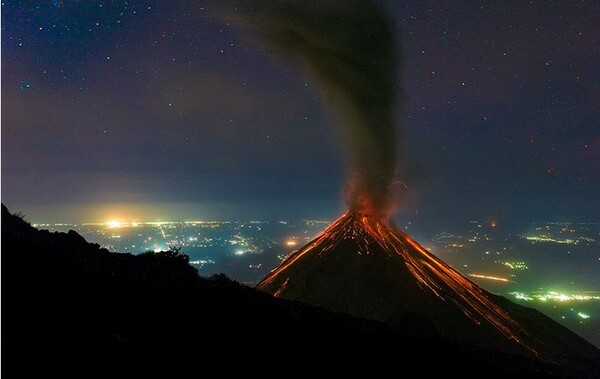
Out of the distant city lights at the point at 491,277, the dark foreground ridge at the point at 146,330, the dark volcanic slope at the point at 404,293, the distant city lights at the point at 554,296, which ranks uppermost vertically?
the distant city lights at the point at 491,277

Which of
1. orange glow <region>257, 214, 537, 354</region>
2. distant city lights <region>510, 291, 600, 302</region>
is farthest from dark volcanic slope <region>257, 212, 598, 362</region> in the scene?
distant city lights <region>510, 291, 600, 302</region>

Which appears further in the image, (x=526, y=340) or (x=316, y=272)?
(x=316, y=272)

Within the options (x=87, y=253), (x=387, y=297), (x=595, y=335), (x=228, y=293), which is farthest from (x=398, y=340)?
(x=595, y=335)

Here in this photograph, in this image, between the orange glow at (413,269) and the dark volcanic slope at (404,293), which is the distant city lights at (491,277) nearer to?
the dark volcanic slope at (404,293)

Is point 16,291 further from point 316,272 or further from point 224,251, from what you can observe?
point 224,251

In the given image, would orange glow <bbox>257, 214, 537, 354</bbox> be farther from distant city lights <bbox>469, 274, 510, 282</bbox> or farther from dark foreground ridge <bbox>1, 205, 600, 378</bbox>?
distant city lights <bbox>469, 274, 510, 282</bbox>

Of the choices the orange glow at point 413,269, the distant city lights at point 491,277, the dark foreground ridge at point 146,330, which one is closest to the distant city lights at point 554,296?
the distant city lights at point 491,277
